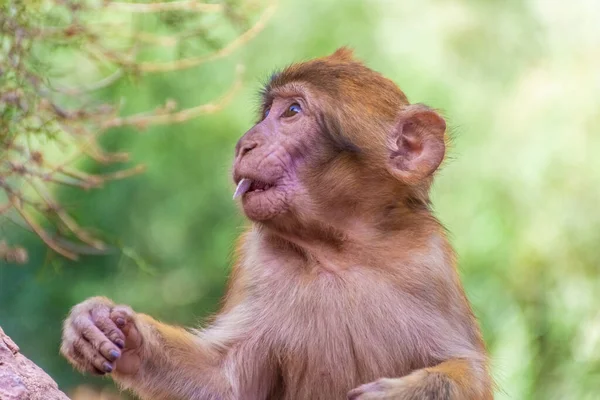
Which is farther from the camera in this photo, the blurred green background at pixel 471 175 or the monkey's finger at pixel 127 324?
the blurred green background at pixel 471 175

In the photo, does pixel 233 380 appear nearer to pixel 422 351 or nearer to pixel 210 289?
pixel 422 351

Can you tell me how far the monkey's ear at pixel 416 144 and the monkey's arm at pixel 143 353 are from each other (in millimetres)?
1236

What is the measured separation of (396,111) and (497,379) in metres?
1.56

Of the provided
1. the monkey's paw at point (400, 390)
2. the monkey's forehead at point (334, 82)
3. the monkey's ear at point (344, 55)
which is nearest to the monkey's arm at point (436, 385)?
the monkey's paw at point (400, 390)

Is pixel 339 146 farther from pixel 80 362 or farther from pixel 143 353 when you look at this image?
pixel 80 362

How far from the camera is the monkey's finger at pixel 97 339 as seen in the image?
14.7ft

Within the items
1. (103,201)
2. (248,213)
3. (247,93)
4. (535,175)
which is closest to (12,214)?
(103,201)

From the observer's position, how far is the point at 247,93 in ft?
34.6

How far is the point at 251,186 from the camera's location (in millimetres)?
5086

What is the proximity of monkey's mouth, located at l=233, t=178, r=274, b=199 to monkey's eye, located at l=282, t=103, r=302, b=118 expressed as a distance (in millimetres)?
441

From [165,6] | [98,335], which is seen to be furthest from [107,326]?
[165,6]

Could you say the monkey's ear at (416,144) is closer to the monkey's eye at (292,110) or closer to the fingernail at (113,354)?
the monkey's eye at (292,110)

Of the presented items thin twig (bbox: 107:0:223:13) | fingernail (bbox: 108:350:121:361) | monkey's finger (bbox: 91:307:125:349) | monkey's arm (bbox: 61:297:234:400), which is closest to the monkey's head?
monkey's arm (bbox: 61:297:234:400)

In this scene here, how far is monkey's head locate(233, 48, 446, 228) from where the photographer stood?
16.8ft
